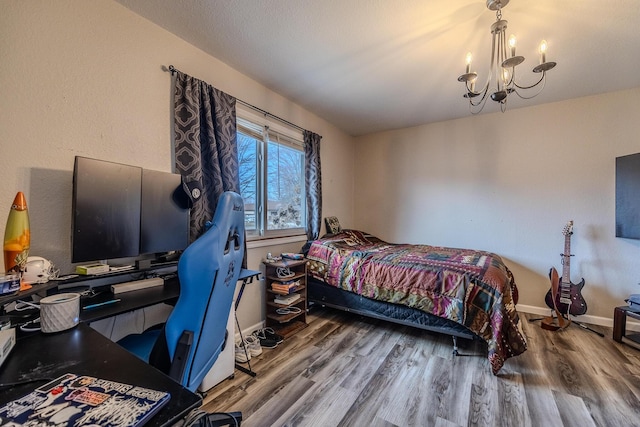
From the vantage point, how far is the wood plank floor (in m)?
1.49

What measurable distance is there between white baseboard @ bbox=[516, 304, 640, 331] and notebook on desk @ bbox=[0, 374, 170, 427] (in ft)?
12.8

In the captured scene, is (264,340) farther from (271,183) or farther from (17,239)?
(17,239)

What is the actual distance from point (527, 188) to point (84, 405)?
4087 millimetres

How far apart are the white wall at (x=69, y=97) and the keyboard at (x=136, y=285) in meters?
0.33

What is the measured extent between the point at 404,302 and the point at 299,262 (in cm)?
109

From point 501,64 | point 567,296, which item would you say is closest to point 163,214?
point 501,64

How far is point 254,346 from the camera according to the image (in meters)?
2.15

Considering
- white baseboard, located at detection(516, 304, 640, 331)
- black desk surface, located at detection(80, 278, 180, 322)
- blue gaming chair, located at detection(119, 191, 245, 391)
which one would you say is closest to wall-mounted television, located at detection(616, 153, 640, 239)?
white baseboard, located at detection(516, 304, 640, 331)

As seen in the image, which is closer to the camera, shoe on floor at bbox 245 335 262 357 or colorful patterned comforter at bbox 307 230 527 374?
colorful patterned comforter at bbox 307 230 527 374

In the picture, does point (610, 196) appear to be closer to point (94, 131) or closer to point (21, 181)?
point (94, 131)

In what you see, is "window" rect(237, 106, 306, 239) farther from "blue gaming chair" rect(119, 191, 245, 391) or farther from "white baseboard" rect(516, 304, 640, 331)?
"white baseboard" rect(516, 304, 640, 331)

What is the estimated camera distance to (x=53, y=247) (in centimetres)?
140

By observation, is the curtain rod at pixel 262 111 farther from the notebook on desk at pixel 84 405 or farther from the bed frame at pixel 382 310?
the notebook on desk at pixel 84 405

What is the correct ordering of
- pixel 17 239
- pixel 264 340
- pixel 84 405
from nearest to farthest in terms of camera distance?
pixel 84 405, pixel 17 239, pixel 264 340
